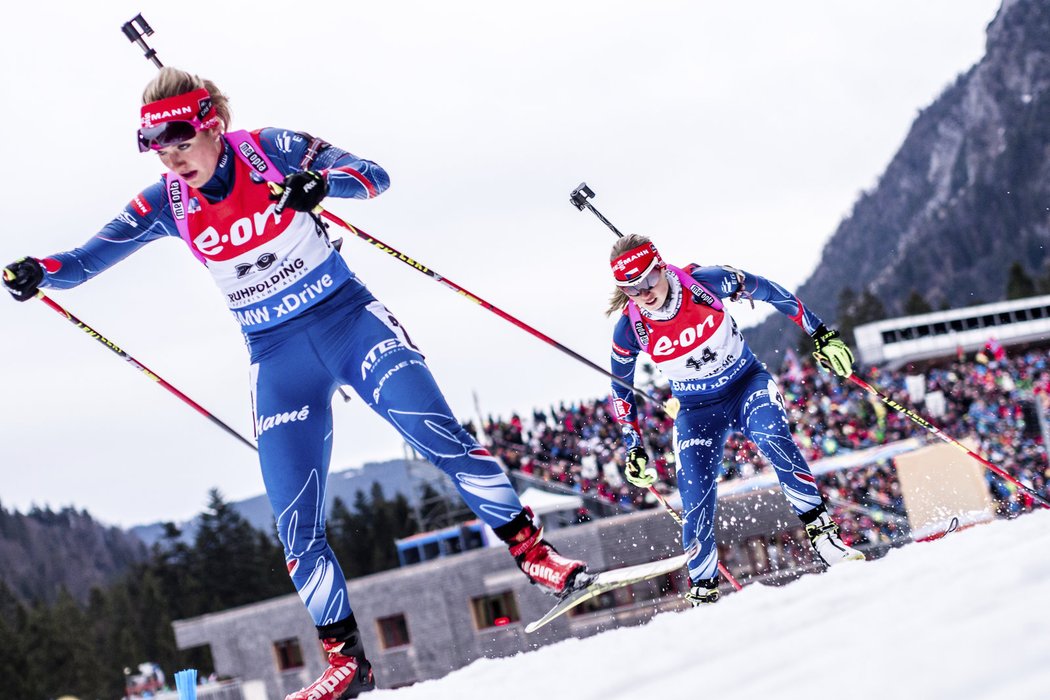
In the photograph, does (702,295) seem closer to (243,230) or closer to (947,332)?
(243,230)

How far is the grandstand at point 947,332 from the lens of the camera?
44719mm

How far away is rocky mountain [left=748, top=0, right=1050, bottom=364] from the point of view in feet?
472

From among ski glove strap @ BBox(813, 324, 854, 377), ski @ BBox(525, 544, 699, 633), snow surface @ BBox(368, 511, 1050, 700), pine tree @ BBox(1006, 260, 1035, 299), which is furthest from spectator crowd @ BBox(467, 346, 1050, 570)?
pine tree @ BBox(1006, 260, 1035, 299)

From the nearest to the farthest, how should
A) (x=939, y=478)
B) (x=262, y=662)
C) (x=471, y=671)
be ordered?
(x=471, y=671), (x=939, y=478), (x=262, y=662)

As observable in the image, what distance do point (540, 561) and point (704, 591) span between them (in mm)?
2401

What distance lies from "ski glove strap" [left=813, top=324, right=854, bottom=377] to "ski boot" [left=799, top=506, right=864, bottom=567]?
2.39 ft

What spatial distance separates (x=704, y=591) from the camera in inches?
232

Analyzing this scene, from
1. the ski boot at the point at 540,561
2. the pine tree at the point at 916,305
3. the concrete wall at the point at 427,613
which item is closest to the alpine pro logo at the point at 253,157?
the ski boot at the point at 540,561

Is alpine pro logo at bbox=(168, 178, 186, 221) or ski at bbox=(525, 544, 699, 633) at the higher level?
alpine pro logo at bbox=(168, 178, 186, 221)

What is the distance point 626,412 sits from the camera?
624 centimetres

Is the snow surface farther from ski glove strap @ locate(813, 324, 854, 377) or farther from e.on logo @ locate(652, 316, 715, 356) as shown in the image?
ski glove strap @ locate(813, 324, 854, 377)

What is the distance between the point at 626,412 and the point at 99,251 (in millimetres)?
3070

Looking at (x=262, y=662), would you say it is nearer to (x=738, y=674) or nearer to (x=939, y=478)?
(x=939, y=478)

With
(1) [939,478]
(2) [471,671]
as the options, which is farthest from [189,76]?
(1) [939,478]
